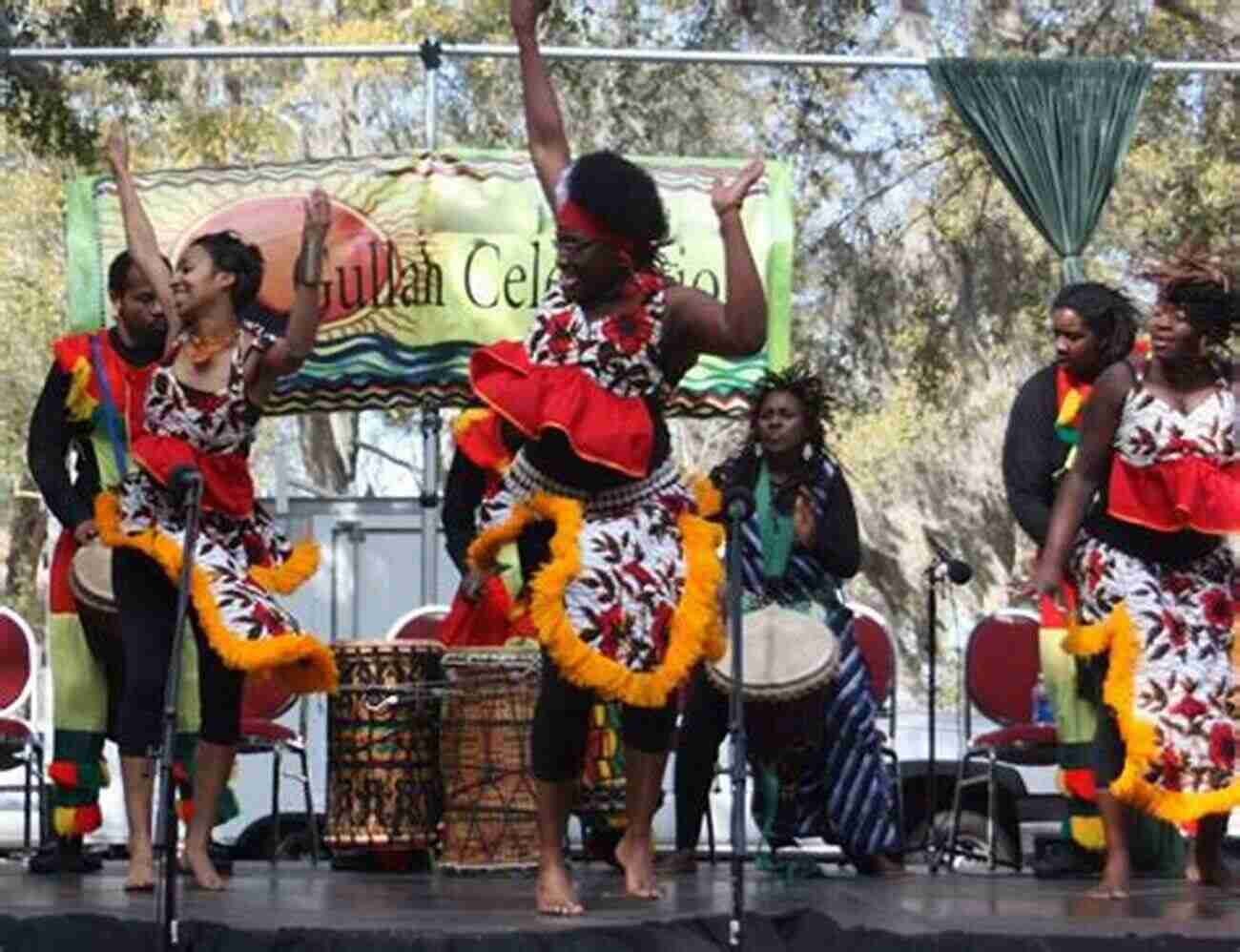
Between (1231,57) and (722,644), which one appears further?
(1231,57)

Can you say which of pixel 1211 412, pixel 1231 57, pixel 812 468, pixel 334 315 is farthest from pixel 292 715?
pixel 1231 57

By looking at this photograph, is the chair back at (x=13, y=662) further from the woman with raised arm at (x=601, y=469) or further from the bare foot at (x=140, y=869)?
the woman with raised arm at (x=601, y=469)

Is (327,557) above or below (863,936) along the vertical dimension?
above

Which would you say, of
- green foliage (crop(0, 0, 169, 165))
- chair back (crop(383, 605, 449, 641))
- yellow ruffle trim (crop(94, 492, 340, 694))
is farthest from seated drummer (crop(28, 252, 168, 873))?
green foliage (crop(0, 0, 169, 165))

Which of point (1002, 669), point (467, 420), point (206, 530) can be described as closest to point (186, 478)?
point (206, 530)

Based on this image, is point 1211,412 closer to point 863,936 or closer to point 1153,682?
point 1153,682

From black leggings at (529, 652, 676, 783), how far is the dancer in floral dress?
1.55m

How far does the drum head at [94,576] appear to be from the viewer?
957 centimetres

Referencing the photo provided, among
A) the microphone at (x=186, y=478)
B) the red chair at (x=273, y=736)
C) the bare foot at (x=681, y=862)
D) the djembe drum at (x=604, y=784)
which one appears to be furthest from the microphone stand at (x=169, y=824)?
the red chair at (x=273, y=736)

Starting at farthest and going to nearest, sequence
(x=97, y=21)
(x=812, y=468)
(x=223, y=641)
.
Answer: (x=97, y=21)
(x=812, y=468)
(x=223, y=641)

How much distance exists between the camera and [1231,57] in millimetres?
28328

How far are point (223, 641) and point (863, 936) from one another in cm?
227

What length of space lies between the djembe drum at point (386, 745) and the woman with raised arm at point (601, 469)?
8.69 ft

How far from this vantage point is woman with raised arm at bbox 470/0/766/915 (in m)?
7.88
